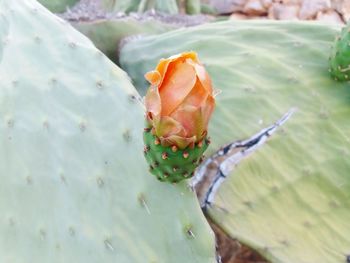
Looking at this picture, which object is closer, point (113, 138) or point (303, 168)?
point (113, 138)

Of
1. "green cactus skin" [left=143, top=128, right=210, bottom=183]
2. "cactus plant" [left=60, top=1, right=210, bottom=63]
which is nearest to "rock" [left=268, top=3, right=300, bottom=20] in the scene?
Answer: "cactus plant" [left=60, top=1, right=210, bottom=63]

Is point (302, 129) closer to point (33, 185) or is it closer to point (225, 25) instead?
point (225, 25)

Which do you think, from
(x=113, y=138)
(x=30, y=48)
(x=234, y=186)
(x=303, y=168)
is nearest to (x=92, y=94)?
(x=113, y=138)

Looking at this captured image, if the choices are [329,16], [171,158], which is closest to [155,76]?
[171,158]

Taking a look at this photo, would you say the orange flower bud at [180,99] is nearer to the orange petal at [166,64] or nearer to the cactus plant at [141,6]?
the orange petal at [166,64]

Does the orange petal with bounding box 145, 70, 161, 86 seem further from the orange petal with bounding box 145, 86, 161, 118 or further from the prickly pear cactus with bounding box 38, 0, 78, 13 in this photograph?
the prickly pear cactus with bounding box 38, 0, 78, 13

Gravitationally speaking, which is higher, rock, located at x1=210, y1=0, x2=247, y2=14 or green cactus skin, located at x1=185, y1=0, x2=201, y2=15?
green cactus skin, located at x1=185, y1=0, x2=201, y2=15
